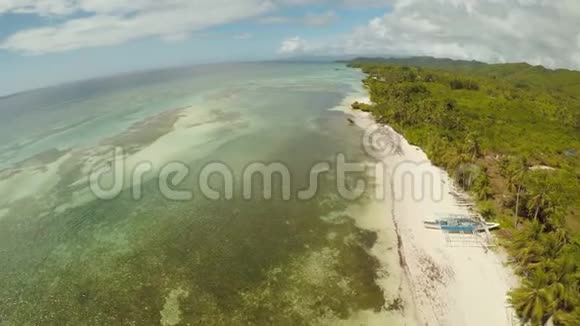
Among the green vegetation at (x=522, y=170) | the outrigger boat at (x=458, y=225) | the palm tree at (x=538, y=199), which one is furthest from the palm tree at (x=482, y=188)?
the palm tree at (x=538, y=199)

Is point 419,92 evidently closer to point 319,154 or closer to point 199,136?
point 319,154

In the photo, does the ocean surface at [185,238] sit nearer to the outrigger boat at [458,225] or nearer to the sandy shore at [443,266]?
the sandy shore at [443,266]

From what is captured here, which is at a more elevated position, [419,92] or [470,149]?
[419,92]

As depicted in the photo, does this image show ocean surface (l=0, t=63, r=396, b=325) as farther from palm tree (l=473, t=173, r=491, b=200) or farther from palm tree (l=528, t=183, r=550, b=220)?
palm tree (l=528, t=183, r=550, b=220)

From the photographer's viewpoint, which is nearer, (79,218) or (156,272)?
(156,272)

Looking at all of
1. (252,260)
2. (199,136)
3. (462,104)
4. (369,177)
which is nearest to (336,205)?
(369,177)

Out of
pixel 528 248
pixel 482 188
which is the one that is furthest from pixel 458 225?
pixel 482 188

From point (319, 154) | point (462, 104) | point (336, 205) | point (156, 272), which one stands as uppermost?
point (462, 104)
